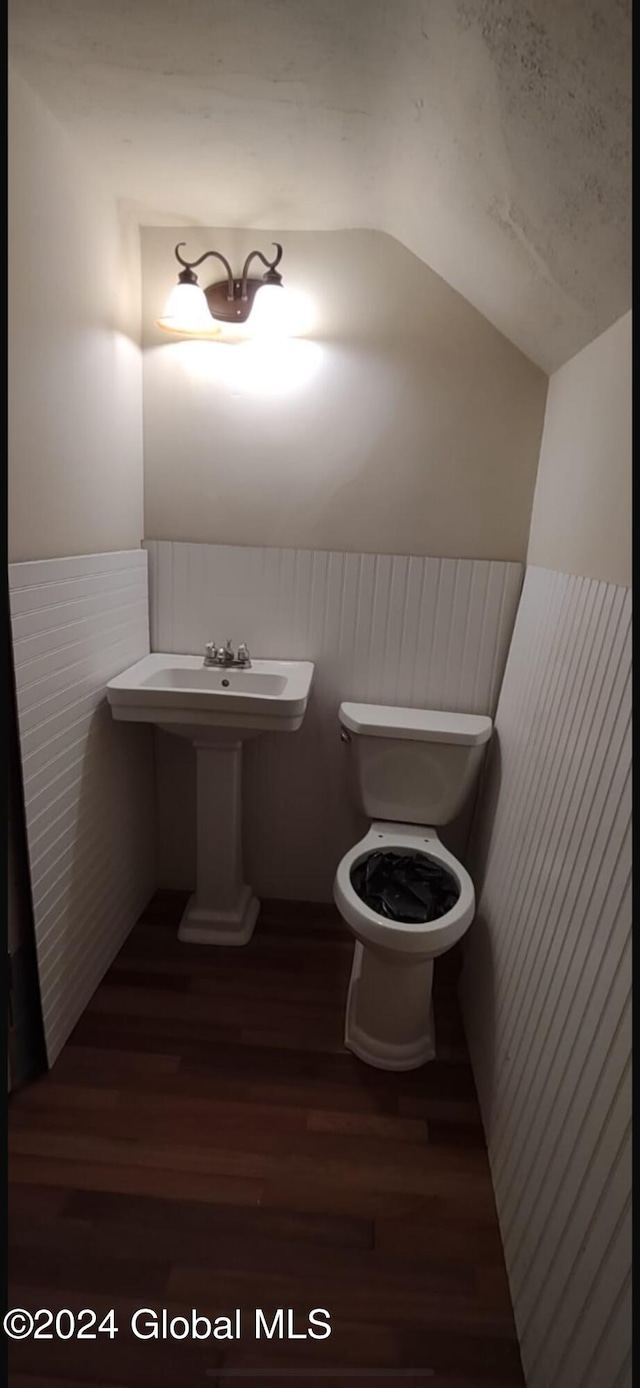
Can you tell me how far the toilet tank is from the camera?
5.81 feet

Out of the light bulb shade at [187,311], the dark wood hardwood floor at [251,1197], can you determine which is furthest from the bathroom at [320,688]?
the light bulb shade at [187,311]

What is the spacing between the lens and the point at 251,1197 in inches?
49.2

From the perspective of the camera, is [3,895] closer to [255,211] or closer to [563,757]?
[563,757]

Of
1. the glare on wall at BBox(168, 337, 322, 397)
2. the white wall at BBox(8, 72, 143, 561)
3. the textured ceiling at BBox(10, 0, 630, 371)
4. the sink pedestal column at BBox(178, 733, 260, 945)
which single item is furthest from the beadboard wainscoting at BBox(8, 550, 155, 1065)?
Answer: the textured ceiling at BBox(10, 0, 630, 371)

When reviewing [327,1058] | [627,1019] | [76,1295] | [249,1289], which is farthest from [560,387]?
[76,1295]

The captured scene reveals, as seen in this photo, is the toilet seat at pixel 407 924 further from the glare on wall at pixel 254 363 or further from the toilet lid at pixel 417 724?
the glare on wall at pixel 254 363

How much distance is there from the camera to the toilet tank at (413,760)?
177 cm

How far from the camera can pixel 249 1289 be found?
1.10m

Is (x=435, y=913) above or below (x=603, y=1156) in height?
below

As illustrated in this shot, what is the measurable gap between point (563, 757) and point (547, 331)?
1.06 m

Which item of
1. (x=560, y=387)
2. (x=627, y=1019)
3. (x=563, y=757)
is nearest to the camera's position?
(x=627, y=1019)

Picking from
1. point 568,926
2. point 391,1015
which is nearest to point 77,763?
point 391,1015

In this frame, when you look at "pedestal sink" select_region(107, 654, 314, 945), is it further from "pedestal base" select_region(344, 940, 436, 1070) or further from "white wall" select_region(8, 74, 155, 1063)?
"pedestal base" select_region(344, 940, 436, 1070)

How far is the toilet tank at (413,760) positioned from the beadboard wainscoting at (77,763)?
0.70 metres
